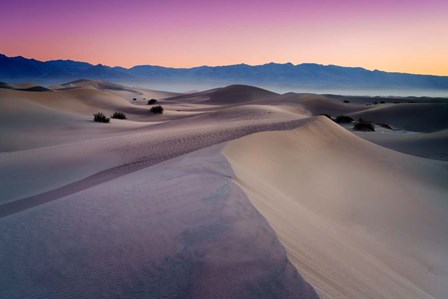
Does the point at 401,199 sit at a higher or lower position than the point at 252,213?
lower

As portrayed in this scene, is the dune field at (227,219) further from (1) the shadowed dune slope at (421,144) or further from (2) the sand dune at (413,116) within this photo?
(2) the sand dune at (413,116)

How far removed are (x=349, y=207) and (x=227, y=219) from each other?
3760mm

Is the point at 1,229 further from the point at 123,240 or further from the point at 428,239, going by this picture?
the point at 428,239

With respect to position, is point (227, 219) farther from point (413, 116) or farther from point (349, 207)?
point (413, 116)

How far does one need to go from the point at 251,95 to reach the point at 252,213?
5232cm

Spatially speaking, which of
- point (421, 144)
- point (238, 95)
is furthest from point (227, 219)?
point (238, 95)

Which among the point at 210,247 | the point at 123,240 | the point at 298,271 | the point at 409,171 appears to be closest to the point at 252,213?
the point at 210,247

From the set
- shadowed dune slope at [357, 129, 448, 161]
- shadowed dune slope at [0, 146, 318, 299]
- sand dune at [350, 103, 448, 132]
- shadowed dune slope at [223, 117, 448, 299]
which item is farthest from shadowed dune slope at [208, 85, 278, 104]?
shadowed dune slope at [0, 146, 318, 299]

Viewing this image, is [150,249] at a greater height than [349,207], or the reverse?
[150,249]

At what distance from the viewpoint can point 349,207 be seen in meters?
6.42

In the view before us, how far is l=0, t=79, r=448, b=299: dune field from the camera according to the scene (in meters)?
2.64

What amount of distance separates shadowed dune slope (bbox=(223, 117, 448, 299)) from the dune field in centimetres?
3

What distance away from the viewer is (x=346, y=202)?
6586mm

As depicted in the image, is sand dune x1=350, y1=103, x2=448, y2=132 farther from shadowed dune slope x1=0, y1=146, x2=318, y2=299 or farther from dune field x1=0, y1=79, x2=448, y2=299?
shadowed dune slope x1=0, y1=146, x2=318, y2=299
